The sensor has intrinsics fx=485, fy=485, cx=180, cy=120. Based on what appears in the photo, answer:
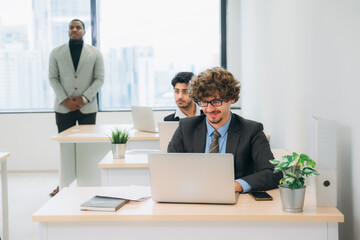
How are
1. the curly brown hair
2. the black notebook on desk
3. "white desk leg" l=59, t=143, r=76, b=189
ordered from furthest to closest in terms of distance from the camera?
"white desk leg" l=59, t=143, r=76, b=189, the curly brown hair, the black notebook on desk

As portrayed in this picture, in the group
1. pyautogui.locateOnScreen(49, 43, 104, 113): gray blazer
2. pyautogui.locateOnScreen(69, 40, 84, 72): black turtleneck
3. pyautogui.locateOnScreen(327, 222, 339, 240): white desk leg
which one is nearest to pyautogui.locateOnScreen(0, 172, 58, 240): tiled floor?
pyautogui.locateOnScreen(49, 43, 104, 113): gray blazer

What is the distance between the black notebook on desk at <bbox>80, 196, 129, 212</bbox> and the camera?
1918 millimetres

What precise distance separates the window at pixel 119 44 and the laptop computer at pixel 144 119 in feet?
7.50

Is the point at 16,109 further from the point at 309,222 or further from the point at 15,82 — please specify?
the point at 309,222

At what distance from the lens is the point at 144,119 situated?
4.47 metres

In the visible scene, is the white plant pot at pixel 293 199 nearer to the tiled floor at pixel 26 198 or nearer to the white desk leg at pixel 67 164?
the tiled floor at pixel 26 198

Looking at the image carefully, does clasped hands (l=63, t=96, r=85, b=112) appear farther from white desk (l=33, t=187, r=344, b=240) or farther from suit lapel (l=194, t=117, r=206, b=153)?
white desk (l=33, t=187, r=344, b=240)

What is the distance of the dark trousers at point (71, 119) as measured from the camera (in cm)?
536

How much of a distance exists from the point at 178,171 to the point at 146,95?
16.4 ft

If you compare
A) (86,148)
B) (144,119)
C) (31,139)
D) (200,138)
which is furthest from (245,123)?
(31,139)

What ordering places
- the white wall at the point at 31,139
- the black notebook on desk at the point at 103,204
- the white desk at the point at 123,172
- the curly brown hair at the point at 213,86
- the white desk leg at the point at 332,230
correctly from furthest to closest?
the white wall at the point at 31,139, the white desk at the point at 123,172, the curly brown hair at the point at 213,86, the black notebook on desk at the point at 103,204, the white desk leg at the point at 332,230

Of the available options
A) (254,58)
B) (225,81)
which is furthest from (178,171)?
(254,58)

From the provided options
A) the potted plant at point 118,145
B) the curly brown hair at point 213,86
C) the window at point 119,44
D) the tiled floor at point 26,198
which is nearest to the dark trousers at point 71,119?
the tiled floor at point 26,198

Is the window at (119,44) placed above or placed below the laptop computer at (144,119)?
above
